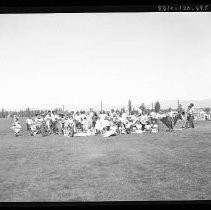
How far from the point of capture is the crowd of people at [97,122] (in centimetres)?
1020

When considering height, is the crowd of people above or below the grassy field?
above

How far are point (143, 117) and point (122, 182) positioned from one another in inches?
222

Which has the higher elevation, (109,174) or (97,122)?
(97,122)

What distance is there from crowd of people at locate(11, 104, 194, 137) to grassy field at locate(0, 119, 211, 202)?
377 cm

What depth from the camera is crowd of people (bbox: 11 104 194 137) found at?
1020cm

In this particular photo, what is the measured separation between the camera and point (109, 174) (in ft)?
17.5

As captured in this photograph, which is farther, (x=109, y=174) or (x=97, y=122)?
(x=97, y=122)

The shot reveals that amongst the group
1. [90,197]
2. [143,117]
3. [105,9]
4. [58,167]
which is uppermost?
[105,9]

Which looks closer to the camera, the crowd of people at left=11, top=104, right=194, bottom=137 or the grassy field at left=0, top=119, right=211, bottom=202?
the grassy field at left=0, top=119, right=211, bottom=202

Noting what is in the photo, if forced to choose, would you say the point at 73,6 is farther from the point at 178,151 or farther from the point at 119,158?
the point at 178,151

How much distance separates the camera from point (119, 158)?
19.1 ft

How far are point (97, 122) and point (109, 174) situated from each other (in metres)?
5.16

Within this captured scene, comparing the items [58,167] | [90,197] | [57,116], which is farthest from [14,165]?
[57,116]

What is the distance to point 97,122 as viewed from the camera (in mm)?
10469
